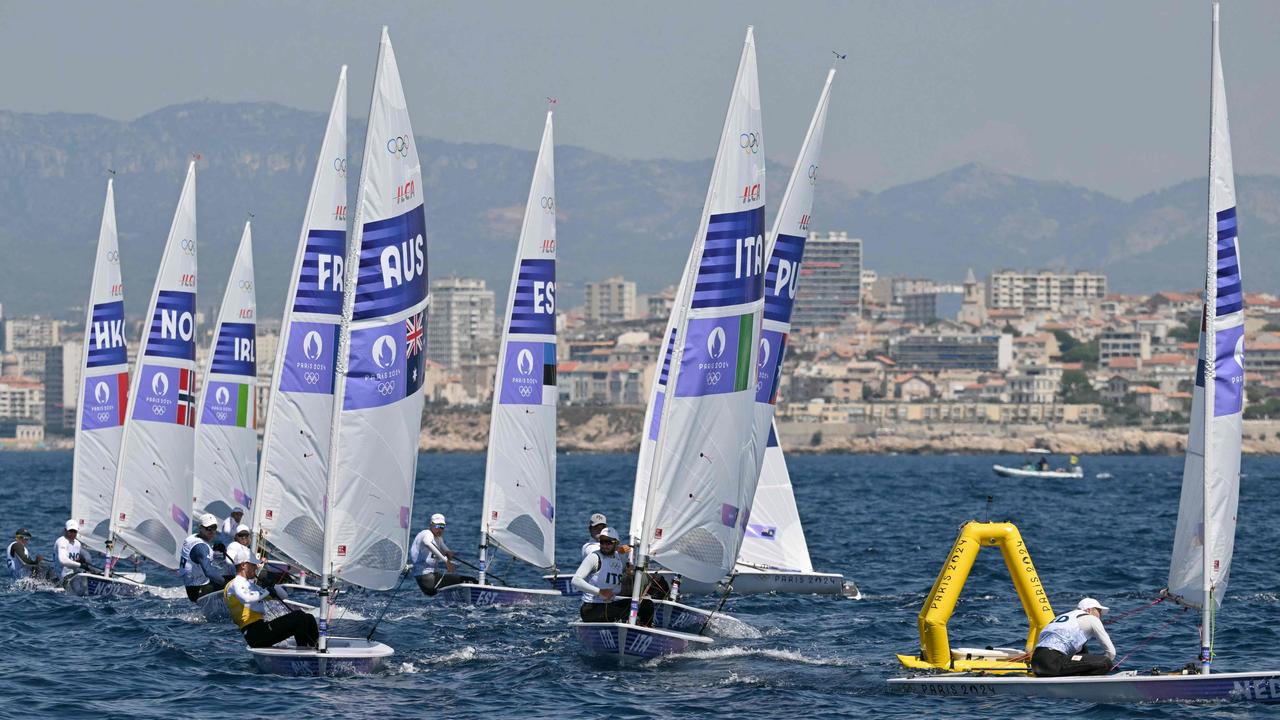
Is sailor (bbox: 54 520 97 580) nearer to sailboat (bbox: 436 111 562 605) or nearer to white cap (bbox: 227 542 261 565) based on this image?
sailboat (bbox: 436 111 562 605)

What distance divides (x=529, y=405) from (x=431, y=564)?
3143 millimetres

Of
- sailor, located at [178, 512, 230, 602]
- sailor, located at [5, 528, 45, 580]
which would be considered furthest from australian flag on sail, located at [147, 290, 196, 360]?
sailor, located at [178, 512, 230, 602]

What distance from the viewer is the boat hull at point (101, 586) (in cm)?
3161

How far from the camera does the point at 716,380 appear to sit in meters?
24.3

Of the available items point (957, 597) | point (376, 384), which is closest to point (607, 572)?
point (376, 384)

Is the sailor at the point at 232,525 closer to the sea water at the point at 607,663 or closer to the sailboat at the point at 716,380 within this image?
the sea water at the point at 607,663

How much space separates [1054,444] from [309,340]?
17024 centimetres

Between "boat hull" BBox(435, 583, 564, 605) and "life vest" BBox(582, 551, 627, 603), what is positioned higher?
"life vest" BBox(582, 551, 627, 603)

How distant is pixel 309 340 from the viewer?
28.6 metres

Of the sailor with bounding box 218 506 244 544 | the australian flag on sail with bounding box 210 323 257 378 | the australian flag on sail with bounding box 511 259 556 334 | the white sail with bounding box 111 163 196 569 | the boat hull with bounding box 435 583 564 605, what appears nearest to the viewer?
the boat hull with bounding box 435 583 564 605

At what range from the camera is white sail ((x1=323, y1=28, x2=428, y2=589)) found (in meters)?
22.6

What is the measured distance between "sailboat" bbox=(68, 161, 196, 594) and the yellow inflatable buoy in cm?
1557

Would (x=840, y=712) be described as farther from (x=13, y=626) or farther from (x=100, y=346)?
(x=100, y=346)

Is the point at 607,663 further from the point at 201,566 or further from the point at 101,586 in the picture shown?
the point at 101,586
